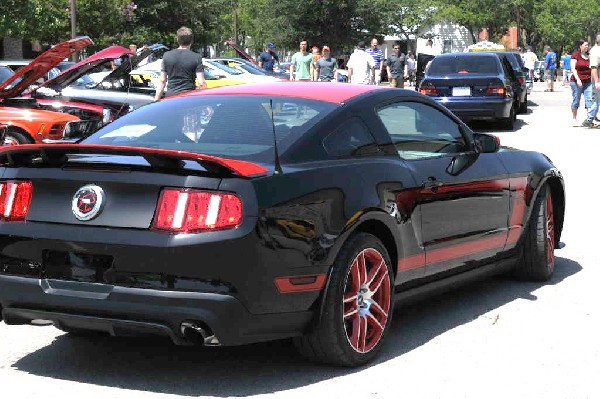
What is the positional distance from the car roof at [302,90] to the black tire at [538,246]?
1.74 metres

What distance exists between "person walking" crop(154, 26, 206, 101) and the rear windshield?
403 inches

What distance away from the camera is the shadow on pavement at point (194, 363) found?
511 centimetres

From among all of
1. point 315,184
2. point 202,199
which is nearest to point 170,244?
point 202,199

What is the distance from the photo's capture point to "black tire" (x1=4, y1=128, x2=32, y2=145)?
13672mm

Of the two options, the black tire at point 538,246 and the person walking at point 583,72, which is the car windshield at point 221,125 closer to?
the black tire at point 538,246

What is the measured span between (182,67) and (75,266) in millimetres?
8601

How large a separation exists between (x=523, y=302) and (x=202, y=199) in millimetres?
2970

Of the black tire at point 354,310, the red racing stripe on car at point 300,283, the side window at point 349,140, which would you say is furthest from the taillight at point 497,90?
the red racing stripe on car at point 300,283

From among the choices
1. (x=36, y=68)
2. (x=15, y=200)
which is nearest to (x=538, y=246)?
(x=15, y=200)

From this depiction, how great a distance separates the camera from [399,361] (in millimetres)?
5555

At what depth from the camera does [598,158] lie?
16.6 metres

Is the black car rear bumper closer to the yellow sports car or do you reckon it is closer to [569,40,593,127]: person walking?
the yellow sports car

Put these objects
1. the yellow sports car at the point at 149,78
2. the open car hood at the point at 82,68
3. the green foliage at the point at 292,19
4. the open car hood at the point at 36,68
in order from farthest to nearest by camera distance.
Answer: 1. the green foliage at the point at 292,19
2. the yellow sports car at the point at 149,78
3. the open car hood at the point at 82,68
4. the open car hood at the point at 36,68

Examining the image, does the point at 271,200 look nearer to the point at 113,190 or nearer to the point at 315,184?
the point at 315,184
